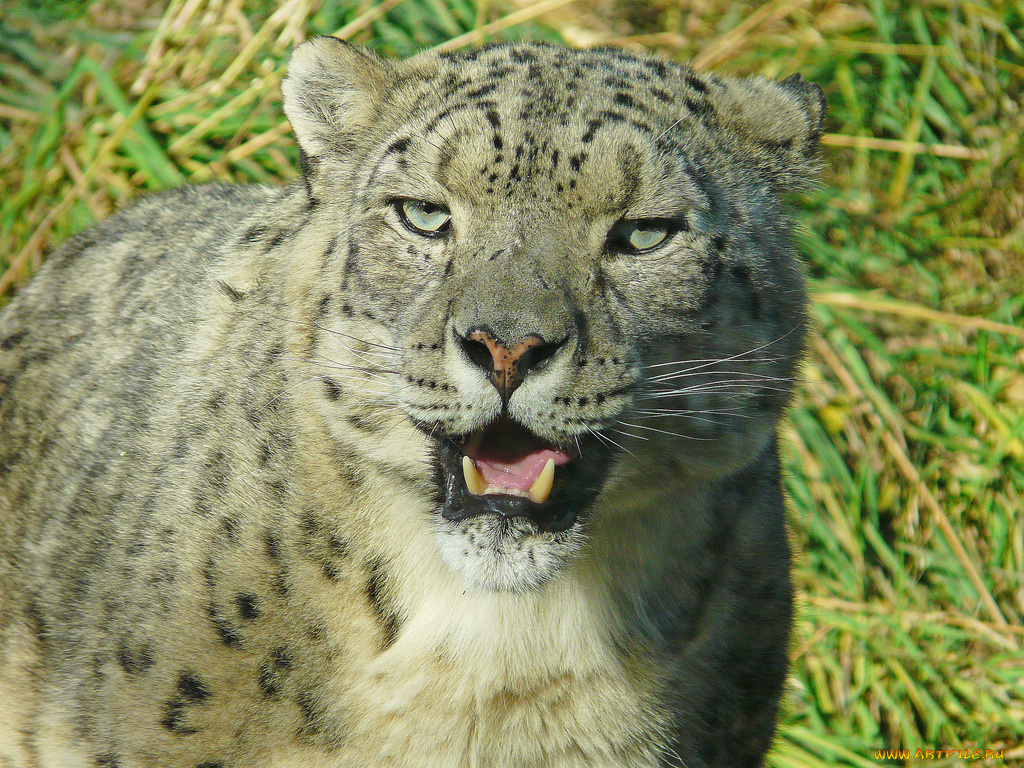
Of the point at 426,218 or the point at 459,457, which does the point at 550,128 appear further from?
the point at 459,457

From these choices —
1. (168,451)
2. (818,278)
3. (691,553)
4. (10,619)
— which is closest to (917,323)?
(818,278)

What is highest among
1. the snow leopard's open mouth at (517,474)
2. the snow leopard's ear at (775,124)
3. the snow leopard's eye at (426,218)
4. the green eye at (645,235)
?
the snow leopard's ear at (775,124)

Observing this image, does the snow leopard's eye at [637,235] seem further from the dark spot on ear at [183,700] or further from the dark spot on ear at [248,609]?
the dark spot on ear at [183,700]

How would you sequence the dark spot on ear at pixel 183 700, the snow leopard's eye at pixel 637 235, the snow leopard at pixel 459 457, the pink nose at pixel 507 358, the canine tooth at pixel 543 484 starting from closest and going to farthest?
the pink nose at pixel 507 358, the canine tooth at pixel 543 484, the snow leopard at pixel 459 457, the snow leopard's eye at pixel 637 235, the dark spot on ear at pixel 183 700

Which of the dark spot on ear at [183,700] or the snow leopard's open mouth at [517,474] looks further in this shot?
the dark spot on ear at [183,700]

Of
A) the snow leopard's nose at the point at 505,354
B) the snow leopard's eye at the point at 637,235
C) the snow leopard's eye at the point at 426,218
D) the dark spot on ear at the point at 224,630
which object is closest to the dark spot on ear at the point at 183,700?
the dark spot on ear at the point at 224,630

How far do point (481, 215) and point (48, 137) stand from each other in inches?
169

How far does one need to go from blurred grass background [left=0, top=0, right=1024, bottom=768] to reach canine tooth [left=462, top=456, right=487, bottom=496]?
2897 mm

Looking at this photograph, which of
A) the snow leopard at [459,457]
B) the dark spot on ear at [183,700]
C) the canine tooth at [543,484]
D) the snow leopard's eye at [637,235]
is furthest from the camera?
the dark spot on ear at [183,700]

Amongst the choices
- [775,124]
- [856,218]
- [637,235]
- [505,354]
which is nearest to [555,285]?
[505,354]

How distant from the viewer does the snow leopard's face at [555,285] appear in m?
2.34

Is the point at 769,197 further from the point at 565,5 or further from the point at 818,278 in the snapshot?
the point at 565,5

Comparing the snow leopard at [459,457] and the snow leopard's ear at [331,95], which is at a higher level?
the snow leopard's ear at [331,95]

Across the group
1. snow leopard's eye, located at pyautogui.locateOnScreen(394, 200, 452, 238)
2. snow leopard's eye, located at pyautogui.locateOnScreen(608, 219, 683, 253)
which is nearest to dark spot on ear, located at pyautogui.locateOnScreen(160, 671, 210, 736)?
snow leopard's eye, located at pyautogui.locateOnScreen(394, 200, 452, 238)
